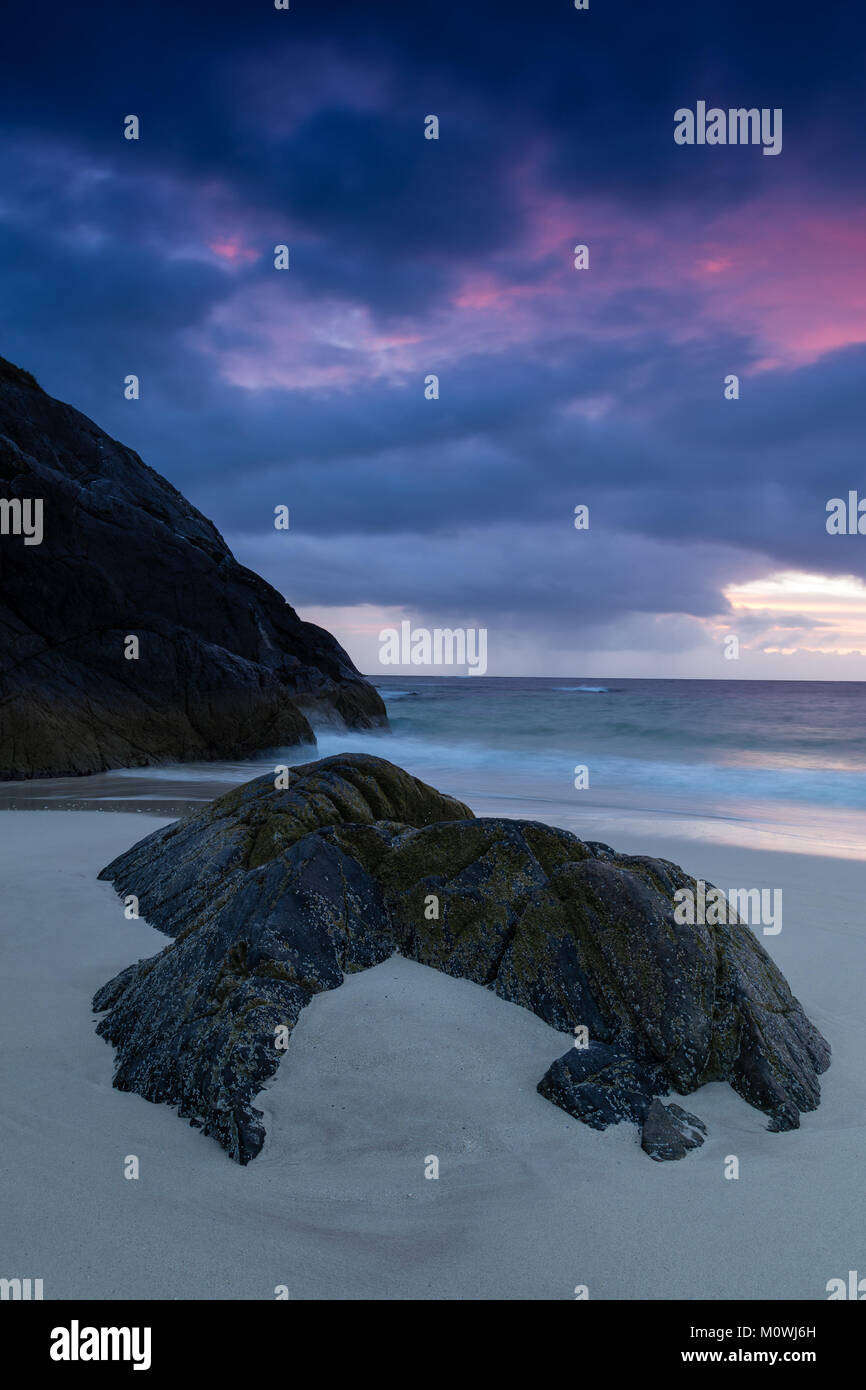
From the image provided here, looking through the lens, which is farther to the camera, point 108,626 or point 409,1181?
point 108,626

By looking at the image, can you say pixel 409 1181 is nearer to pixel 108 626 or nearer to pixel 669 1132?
pixel 669 1132

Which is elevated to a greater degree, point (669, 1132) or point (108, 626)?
point (108, 626)

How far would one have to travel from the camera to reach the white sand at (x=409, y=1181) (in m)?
2.83

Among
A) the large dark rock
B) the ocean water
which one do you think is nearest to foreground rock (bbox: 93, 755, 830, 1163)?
the ocean water

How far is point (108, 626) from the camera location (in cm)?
2175

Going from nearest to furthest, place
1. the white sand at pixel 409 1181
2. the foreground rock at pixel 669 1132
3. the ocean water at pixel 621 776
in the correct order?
the white sand at pixel 409 1181
the foreground rock at pixel 669 1132
the ocean water at pixel 621 776

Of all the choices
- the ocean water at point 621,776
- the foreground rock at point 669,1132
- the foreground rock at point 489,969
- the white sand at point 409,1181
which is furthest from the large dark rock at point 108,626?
the foreground rock at point 669,1132

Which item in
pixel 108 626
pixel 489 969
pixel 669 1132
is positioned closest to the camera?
pixel 669 1132

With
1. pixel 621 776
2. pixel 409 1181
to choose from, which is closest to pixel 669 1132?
pixel 409 1181

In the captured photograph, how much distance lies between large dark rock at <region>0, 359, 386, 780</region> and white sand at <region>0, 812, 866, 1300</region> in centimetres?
1548

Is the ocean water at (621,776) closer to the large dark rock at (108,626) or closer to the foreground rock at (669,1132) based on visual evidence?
the large dark rock at (108,626)

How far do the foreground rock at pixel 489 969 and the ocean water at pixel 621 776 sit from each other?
6.55 metres

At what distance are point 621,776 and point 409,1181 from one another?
21.2 m
